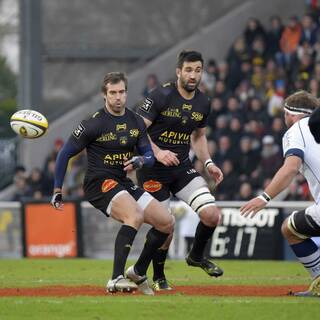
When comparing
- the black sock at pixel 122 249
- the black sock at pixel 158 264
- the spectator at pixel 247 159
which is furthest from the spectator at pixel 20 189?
the black sock at pixel 122 249

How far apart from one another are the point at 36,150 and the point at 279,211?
27.5 ft

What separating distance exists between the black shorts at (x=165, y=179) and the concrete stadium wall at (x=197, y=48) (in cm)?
1485

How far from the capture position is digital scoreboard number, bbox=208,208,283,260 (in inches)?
803

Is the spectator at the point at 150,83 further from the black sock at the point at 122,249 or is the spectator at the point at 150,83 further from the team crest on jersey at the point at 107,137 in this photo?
the black sock at the point at 122,249

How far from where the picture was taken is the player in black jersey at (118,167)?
11.4 metres

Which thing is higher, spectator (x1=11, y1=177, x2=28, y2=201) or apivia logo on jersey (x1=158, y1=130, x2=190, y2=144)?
apivia logo on jersey (x1=158, y1=130, x2=190, y2=144)

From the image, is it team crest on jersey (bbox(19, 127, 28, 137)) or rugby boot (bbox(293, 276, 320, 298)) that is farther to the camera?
team crest on jersey (bbox(19, 127, 28, 137))

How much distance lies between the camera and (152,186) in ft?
40.3

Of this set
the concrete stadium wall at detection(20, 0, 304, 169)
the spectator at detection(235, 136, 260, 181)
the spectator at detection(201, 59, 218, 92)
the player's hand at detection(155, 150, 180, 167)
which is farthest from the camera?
the concrete stadium wall at detection(20, 0, 304, 169)

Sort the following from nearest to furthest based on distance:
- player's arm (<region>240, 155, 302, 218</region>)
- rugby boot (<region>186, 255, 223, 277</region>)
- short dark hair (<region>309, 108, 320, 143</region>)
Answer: short dark hair (<region>309, 108, 320, 143</region>), player's arm (<region>240, 155, 302, 218</region>), rugby boot (<region>186, 255, 223, 277</region>)

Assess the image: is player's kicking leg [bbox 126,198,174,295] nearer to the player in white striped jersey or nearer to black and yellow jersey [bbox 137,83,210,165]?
black and yellow jersey [bbox 137,83,210,165]

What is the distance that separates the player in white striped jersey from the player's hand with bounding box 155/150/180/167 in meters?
1.35

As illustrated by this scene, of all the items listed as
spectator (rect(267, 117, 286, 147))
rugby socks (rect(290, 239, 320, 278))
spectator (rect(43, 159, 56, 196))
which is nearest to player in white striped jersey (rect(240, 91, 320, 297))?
rugby socks (rect(290, 239, 320, 278))

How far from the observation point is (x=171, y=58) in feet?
89.9
